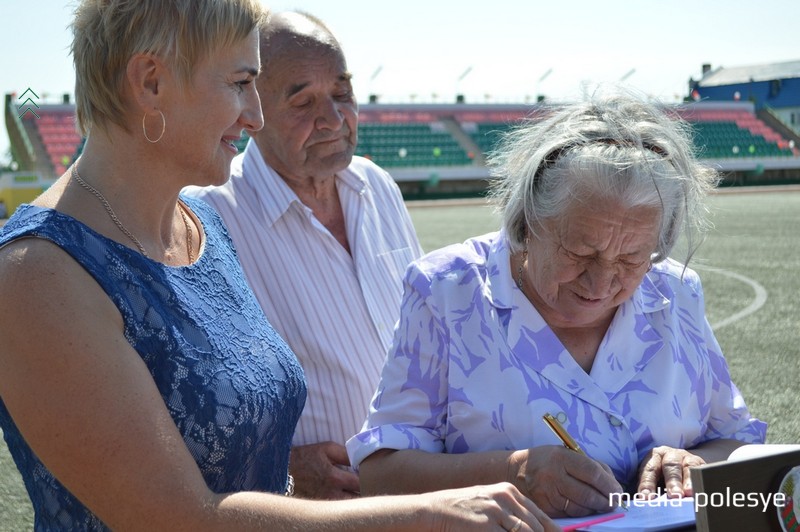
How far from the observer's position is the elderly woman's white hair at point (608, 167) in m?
1.86

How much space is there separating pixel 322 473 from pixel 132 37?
1.31 metres

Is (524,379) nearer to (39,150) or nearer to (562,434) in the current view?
(562,434)

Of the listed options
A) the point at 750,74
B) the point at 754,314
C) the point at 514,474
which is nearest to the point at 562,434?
the point at 514,474

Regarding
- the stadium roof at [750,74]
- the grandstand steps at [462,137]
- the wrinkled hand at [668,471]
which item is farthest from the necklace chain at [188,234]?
the stadium roof at [750,74]

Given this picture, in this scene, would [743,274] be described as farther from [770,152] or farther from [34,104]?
[770,152]

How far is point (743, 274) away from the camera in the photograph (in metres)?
9.65

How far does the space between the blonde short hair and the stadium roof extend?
52.7 meters

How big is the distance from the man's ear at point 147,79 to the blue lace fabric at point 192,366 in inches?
9.4

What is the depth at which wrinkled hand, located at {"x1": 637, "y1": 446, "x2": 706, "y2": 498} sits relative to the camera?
1.77 m

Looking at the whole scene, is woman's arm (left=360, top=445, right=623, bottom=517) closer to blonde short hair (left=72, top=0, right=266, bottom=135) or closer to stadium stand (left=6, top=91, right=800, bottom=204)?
blonde short hair (left=72, top=0, right=266, bottom=135)

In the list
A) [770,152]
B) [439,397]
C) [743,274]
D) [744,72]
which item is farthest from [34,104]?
[744,72]

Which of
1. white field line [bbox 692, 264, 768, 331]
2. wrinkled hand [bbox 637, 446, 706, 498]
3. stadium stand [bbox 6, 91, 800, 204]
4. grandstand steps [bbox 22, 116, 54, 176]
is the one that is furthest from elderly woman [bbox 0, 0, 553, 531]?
stadium stand [bbox 6, 91, 800, 204]

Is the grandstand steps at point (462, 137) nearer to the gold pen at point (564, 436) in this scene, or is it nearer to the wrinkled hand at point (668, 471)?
the wrinkled hand at point (668, 471)

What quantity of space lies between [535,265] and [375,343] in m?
0.84
